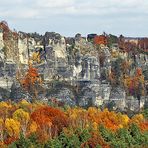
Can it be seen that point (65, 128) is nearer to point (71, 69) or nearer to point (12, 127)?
point (12, 127)

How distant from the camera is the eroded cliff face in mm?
97375

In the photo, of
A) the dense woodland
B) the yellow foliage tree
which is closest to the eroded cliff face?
the dense woodland

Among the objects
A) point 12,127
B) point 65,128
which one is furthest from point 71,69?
point 65,128

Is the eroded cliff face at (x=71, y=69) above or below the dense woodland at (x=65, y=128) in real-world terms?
above

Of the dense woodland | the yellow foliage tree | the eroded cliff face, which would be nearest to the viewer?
the dense woodland

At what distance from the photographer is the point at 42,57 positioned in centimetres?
10156

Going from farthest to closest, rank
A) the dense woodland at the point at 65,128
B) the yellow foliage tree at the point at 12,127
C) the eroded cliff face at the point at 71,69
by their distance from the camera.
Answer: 1. the eroded cliff face at the point at 71,69
2. the yellow foliage tree at the point at 12,127
3. the dense woodland at the point at 65,128

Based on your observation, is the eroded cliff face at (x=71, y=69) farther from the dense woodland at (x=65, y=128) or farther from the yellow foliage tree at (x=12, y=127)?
the yellow foliage tree at (x=12, y=127)

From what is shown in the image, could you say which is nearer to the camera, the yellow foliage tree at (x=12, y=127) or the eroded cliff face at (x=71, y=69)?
the yellow foliage tree at (x=12, y=127)

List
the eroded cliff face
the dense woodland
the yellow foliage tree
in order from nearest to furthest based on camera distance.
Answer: the dense woodland, the yellow foliage tree, the eroded cliff face

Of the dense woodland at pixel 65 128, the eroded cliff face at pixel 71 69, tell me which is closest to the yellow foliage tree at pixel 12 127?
the dense woodland at pixel 65 128

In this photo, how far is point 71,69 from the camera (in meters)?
101

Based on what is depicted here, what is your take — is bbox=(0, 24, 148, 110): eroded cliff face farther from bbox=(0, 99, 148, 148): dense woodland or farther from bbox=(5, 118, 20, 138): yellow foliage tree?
bbox=(5, 118, 20, 138): yellow foliage tree

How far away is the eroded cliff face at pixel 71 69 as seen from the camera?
9738 centimetres
